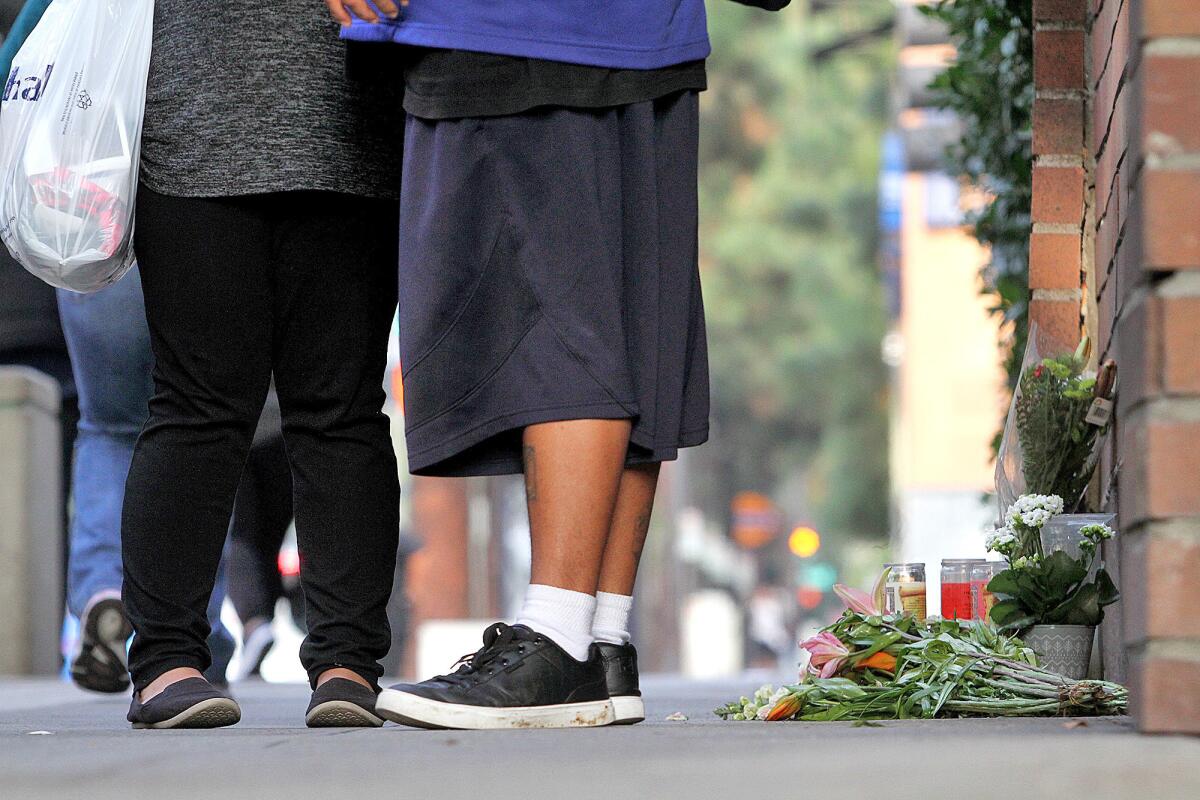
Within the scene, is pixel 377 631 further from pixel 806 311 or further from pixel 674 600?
pixel 806 311

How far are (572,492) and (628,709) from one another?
0.43 metres

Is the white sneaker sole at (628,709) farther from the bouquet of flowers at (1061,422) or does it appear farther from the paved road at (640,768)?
the bouquet of flowers at (1061,422)

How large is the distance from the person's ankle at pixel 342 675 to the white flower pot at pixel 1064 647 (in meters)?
1.35

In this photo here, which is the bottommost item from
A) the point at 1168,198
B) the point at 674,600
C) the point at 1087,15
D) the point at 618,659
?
the point at 674,600

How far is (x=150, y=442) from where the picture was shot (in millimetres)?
3379

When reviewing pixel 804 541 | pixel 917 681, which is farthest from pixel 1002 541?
pixel 804 541

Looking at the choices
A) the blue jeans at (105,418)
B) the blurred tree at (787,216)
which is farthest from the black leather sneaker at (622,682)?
the blurred tree at (787,216)

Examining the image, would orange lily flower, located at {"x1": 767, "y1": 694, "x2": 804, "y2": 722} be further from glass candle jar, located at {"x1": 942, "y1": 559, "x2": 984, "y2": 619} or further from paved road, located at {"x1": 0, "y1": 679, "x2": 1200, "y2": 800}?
glass candle jar, located at {"x1": 942, "y1": 559, "x2": 984, "y2": 619}

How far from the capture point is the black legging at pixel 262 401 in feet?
10.9

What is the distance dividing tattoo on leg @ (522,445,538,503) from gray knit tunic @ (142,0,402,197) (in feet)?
2.13

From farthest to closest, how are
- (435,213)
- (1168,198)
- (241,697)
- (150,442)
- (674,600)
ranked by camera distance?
(674,600) → (241,697) → (150,442) → (435,213) → (1168,198)

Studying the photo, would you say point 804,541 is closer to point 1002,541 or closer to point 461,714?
point 1002,541

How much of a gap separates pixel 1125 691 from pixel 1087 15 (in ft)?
6.58

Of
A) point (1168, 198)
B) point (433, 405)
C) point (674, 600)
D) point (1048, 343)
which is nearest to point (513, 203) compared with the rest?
point (433, 405)
